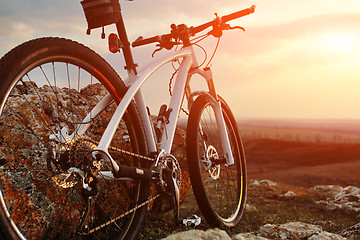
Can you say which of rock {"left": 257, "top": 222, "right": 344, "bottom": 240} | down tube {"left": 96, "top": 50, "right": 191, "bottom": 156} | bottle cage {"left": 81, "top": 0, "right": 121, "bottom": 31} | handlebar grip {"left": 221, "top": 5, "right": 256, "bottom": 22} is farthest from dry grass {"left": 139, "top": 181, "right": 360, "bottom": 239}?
handlebar grip {"left": 221, "top": 5, "right": 256, "bottom": 22}

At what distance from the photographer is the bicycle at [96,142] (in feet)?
8.73

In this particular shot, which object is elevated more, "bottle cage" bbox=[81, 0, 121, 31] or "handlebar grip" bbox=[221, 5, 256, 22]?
"handlebar grip" bbox=[221, 5, 256, 22]

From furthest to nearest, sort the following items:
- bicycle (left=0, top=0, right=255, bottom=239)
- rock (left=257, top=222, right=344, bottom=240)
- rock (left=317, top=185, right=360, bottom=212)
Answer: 1. rock (left=317, top=185, right=360, bottom=212)
2. rock (left=257, top=222, right=344, bottom=240)
3. bicycle (left=0, top=0, right=255, bottom=239)

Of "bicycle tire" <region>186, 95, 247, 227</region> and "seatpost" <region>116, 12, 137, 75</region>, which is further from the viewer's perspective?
"bicycle tire" <region>186, 95, 247, 227</region>

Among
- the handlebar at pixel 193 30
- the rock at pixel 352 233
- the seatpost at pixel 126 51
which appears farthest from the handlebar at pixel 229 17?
the rock at pixel 352 233

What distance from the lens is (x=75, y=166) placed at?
2.63 metres

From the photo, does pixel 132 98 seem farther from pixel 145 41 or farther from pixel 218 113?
pixel 218 113

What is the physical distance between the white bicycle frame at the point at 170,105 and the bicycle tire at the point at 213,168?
0.15 metres

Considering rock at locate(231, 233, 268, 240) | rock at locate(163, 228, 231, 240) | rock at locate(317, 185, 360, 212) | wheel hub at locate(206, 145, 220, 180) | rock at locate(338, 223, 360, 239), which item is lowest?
rock at locate(317, 185, 360, 212)

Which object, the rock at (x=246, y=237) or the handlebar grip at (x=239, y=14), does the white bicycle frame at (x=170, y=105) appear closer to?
the handlebar grip at (x=239, y=14)

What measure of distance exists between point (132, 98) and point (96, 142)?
1.73ft

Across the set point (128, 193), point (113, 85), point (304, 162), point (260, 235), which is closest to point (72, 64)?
point (113, 85)

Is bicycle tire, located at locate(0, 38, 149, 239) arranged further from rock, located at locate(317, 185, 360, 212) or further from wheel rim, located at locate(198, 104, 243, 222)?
rock, located at locate(317, 185, 360, 212)

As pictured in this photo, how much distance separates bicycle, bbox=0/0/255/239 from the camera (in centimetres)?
266
